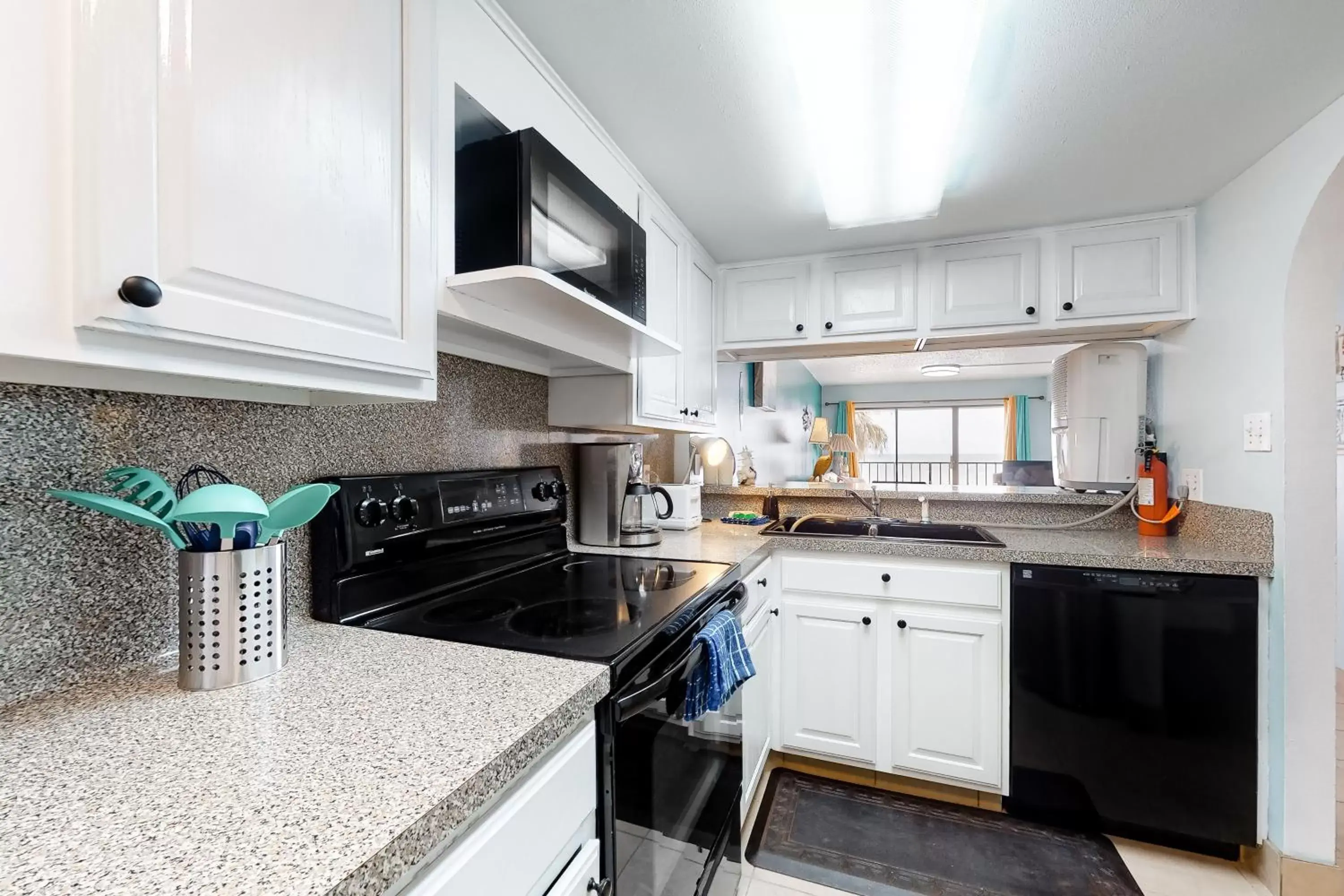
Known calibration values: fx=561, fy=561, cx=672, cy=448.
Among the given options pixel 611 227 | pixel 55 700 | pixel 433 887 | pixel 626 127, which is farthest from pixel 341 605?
pixel 626 127

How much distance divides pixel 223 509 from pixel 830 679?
1.88m

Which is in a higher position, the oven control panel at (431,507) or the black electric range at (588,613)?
the oven control panel at (431,507)

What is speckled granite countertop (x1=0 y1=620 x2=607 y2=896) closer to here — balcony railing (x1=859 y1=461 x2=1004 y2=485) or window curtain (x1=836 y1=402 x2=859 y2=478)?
window curtain (x1=836 y1=402 x2=859 y2=478)

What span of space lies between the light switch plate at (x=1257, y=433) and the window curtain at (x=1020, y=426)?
5.92m

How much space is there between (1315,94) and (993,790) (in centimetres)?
211

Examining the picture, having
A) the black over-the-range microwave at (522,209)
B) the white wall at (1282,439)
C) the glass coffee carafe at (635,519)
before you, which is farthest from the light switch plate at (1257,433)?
the black over-the-range microwave at (522,209)

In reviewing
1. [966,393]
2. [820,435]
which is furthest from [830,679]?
[966,393]

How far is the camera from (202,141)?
59 cm

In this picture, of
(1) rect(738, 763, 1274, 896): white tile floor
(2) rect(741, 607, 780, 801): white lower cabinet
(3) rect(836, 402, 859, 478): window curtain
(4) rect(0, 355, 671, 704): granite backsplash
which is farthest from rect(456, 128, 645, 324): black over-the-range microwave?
(3) rect(836, 402, 859, 478): window curtain

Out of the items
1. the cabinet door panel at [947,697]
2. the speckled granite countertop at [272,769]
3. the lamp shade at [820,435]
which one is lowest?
the cabinet door panel at [947,697]

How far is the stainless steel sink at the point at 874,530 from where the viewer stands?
6.95ft

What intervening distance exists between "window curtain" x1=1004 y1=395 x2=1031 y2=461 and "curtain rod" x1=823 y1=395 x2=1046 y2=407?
0.34 feet

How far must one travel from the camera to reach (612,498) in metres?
1.88

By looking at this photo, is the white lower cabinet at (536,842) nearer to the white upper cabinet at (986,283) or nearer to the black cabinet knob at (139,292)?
the black cabinet knob at (139,292)
